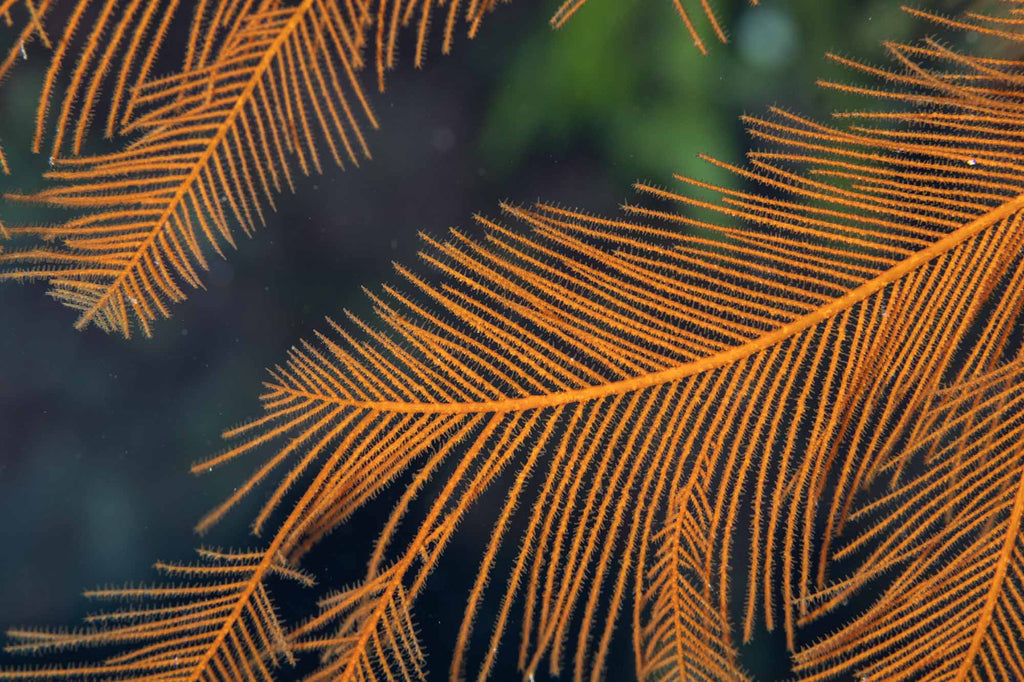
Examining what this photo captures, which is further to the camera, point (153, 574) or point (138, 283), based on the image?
point (153, 574)

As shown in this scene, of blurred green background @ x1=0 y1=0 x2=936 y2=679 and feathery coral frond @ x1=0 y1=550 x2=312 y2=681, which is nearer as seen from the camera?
feathery coral frond @ x1=0 y1=550 x2=312 y2=681

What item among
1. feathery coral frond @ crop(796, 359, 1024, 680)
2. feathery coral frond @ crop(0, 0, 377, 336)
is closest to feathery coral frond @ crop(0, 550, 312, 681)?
feathery coral frond @ crop(0, 0, 377, 336)

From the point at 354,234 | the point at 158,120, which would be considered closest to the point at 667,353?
the point at 354,234

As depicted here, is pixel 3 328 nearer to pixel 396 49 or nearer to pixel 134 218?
pixel 134 218

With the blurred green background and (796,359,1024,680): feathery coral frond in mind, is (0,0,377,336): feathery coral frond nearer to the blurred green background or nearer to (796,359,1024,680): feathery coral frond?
the blurred green background

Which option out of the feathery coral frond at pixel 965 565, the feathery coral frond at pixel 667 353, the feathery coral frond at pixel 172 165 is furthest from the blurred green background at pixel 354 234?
the feathery coral frond at pixel 965 565

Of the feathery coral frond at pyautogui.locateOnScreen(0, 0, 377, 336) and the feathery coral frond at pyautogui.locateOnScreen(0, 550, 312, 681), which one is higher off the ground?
the feathery coral frond at pyautogui.locateOnScreen(0, 0, 377, 336)

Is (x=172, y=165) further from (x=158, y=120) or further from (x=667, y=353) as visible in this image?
(x=667, y=353)

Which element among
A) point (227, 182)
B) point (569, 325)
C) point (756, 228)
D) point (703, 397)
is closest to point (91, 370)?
point (227, 182)
